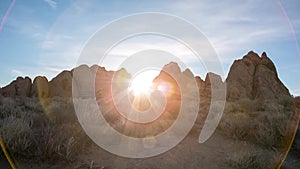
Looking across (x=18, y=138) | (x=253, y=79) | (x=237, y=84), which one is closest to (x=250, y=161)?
(x=18, y=138)

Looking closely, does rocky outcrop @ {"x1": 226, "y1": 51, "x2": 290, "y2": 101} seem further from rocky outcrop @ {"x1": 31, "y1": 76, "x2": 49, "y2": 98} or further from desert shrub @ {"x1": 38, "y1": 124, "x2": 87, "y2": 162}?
desert shrub @ {"x1": 38, "y1": 124, "x2": 87, "y2": 162}

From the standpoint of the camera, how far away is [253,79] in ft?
117

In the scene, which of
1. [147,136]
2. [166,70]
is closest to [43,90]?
[166,70]

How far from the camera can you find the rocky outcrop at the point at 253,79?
109 feet

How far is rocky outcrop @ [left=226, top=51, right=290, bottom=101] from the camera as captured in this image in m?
33.1

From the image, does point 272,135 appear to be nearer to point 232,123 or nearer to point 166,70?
point 232,123

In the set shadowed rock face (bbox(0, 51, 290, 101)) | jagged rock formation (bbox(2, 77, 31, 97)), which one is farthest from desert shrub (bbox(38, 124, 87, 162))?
jagged rock formation (bbox(2, 77, 31, 97))

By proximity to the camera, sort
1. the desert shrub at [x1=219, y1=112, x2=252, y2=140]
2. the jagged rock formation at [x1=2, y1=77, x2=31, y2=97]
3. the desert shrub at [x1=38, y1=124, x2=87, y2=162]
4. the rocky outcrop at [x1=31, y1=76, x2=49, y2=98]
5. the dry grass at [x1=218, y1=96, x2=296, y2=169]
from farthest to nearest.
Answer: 1. the rocky outcrop at [x1=31, y1=76, x2=49, y2=98]
2. the jagged rock formation at [x1=2, y1=77, x2=31, y2=97]
3. the desert shrub at [x1=219, y1=112, x2=252, y2=140]
4. the dry grass at [x1=218, y1=96, x2=296, y2=169]
5. the desert shrub at [x1=38, y1=124, x2=87, y2=162]

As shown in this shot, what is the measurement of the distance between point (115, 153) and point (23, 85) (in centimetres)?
3444

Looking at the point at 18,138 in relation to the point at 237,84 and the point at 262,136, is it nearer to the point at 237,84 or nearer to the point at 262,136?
the point at 262,136

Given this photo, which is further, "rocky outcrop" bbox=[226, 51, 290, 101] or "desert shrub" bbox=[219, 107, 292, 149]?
"rocky outcrop" bbox=[226, 51, 290, 101]

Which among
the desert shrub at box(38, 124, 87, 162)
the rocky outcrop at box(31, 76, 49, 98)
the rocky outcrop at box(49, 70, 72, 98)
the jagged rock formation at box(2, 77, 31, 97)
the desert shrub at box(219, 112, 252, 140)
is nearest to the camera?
the desert shrub at box(38, 124, 87, 162)

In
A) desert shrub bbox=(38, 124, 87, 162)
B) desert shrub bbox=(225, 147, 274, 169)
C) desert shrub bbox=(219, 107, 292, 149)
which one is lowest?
desert shrub bbox=(225, 147, 274, 169)

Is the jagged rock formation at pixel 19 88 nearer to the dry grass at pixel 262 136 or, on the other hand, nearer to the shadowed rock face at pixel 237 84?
the shadowed rock face at pixel 237 84
